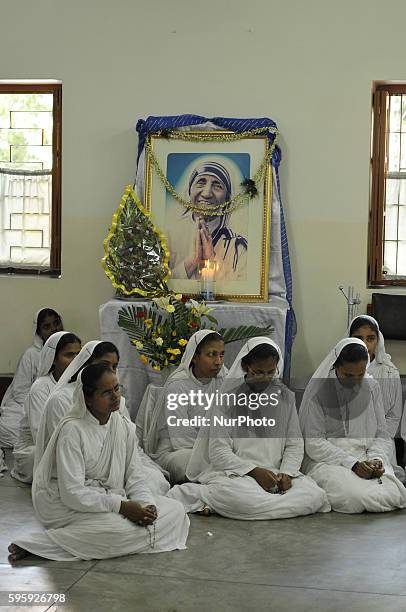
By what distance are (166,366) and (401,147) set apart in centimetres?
282

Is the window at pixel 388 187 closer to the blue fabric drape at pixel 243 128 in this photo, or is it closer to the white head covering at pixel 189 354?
the blue fabric drape at pixel 243 128

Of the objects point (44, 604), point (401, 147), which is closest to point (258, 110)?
point (401, 147)

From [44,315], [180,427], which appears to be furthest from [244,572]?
[44,315]

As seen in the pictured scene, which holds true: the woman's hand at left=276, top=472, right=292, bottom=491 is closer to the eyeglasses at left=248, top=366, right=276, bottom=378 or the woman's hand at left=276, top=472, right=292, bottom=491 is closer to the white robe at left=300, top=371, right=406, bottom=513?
the white robe at left=300, top=371, right=406, bottom=513

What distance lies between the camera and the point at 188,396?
6383mm

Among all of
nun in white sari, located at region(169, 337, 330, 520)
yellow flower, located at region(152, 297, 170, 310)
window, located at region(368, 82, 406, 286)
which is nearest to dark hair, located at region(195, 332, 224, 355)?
nun in white sari, located at region(169, 337, 330, 520)

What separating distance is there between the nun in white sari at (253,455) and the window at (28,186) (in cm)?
319

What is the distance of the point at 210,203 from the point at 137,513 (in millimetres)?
3884

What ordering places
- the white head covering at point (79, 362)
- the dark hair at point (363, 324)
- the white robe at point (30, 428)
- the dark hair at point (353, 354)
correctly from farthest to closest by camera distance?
the dark hair at point (363, 324)
the white robe at point (30, 428)
the dark hair at point (353, 354)
the white head covering at point (79, 362)

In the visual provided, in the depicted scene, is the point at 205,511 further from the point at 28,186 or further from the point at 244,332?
the point at 28,186

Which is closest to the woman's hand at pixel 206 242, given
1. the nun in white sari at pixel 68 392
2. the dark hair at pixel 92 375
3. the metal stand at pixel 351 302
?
the metal stand at pixel 351 302

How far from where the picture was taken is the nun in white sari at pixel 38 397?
620 cm

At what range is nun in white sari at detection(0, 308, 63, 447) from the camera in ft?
24.7

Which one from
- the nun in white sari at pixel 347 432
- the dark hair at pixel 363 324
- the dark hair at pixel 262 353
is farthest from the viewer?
the dark hair at pixel 363 324
